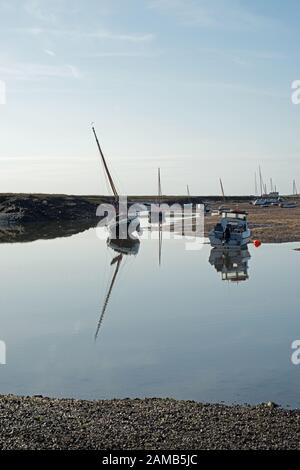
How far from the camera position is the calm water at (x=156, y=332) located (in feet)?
52.7

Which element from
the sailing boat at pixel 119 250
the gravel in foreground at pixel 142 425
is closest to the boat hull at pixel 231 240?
the sailing boat at pixel 119 250

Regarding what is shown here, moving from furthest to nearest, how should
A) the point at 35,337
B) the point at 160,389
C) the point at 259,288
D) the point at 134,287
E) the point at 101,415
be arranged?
the point at 134,287
the point at 259,288
the point at 35,337
the point at 160,389
the point at 101,415

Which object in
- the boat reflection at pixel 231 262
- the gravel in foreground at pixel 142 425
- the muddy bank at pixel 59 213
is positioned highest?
the muddy bank at pixel 59 213

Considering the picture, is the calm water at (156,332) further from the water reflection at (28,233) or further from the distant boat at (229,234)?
the water reflection at (28,233)

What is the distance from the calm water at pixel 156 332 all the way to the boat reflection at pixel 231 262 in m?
0.20

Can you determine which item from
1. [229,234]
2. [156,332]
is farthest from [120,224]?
[156,332]

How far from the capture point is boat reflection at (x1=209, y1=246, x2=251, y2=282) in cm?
3588

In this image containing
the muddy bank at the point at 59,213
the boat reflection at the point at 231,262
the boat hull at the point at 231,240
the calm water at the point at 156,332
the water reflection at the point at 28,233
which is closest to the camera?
the calm water at the point at 156,332

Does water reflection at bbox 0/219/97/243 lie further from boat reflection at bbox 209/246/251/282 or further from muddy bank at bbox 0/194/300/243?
boat reflection at bbox 209/246/251/282
